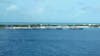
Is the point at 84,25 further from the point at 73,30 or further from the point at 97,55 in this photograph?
the point at 97,55

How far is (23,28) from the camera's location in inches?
1374

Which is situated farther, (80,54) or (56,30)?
(56,30)

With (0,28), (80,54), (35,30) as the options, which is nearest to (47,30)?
(35,30)

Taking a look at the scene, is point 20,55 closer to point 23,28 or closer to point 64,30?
point 23,28

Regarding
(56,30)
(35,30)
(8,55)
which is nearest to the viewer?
(8,55)

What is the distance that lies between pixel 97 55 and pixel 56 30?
28.1 meters

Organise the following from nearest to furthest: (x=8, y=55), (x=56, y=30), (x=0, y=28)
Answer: (x=8, y=55) → (x=0, y=28) → (x=56, y=30)

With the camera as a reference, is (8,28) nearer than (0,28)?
No

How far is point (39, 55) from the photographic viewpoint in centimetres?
1112

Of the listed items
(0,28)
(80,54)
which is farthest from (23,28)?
(80,54)

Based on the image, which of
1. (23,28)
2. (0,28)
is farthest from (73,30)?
(0,28)

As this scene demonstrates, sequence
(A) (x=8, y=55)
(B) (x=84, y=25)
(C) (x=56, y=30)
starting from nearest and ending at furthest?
(A) (x=8, y=55)
(B) (x=84, y=25)
(C) (x=56, y=30)

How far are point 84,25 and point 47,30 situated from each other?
6449mm

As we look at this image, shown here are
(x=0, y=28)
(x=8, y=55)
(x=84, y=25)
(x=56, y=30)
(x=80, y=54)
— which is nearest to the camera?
(x=8, y=55)
